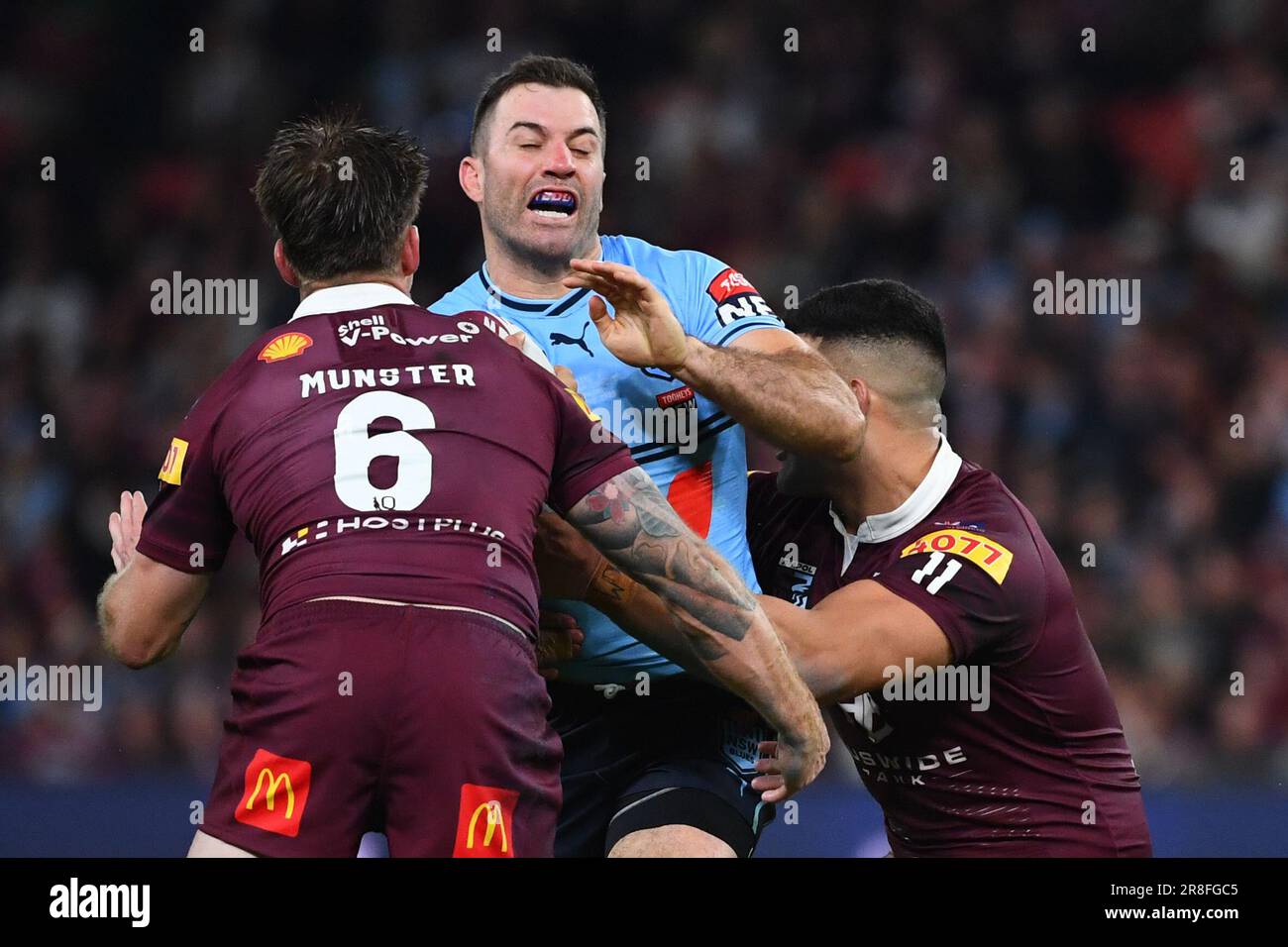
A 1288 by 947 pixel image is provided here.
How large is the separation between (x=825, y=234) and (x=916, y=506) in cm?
569

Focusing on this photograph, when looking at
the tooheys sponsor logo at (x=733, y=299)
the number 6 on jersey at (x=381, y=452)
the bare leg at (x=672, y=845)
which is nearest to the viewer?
the number 6 on jersey at (x=381, y=452)

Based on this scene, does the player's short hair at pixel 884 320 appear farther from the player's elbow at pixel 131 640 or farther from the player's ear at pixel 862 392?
the player's elbow at pixel 131 640

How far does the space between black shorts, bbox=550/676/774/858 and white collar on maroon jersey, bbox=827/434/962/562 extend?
2.18ft

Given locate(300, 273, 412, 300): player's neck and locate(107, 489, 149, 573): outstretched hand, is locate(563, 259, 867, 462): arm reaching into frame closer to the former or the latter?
locate(300, 273, 412, 300): player's neck

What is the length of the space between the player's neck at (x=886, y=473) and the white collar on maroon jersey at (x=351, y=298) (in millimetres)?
1660

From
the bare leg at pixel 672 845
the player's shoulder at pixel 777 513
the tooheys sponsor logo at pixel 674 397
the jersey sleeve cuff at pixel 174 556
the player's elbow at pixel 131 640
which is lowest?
the bare leg at pixel 672 845

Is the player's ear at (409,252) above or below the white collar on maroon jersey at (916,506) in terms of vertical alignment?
above

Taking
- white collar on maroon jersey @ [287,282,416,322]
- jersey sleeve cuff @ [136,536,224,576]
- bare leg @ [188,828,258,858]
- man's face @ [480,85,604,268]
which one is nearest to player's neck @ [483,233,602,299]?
man's face @ [480,85,604,268]

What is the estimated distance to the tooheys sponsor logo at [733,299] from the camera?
4.68m

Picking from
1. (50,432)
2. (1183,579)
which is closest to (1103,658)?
(1183,579)

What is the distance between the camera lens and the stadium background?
28.5 feet

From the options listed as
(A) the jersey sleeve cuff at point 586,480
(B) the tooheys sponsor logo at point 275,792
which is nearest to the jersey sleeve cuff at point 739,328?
(A) the jersey sleeve cuff at point 586,480

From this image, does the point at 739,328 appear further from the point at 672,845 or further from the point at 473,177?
the point at 672,845
